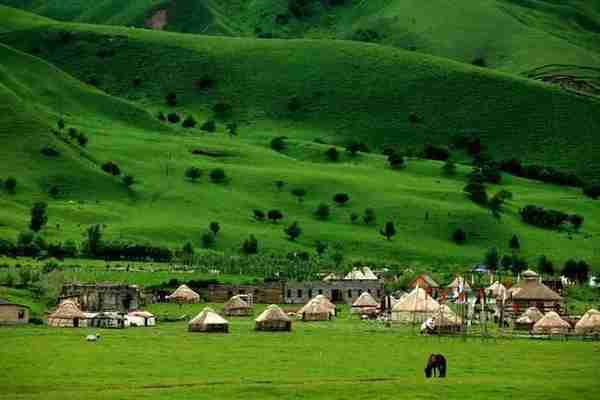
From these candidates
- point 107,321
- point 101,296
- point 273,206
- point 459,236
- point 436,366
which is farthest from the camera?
point 273,206

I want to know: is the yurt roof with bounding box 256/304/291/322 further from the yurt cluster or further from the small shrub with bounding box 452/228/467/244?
the small shrub with bounding box 452/228/467/244

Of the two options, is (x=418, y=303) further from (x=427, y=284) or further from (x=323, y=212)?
(x=323, y=212)

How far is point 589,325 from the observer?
4063 inches

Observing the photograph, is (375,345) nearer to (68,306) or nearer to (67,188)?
(68,306)

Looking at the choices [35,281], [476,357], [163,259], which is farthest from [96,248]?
[476,357]

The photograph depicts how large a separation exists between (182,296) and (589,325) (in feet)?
123

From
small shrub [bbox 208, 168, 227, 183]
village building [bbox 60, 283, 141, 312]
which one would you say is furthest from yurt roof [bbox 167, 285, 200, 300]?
small shrub [bbox 208, 168, 227, 183]

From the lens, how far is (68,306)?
10244cm

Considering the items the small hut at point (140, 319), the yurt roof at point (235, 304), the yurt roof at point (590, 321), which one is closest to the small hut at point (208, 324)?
the small hut at point (140, 319)

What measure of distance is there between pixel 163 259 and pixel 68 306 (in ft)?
149

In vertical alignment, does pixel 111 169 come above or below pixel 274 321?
above

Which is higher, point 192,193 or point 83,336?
point 192,193

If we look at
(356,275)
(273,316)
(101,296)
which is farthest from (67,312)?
(356,275)

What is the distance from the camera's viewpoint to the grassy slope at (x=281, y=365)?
62.2 m
